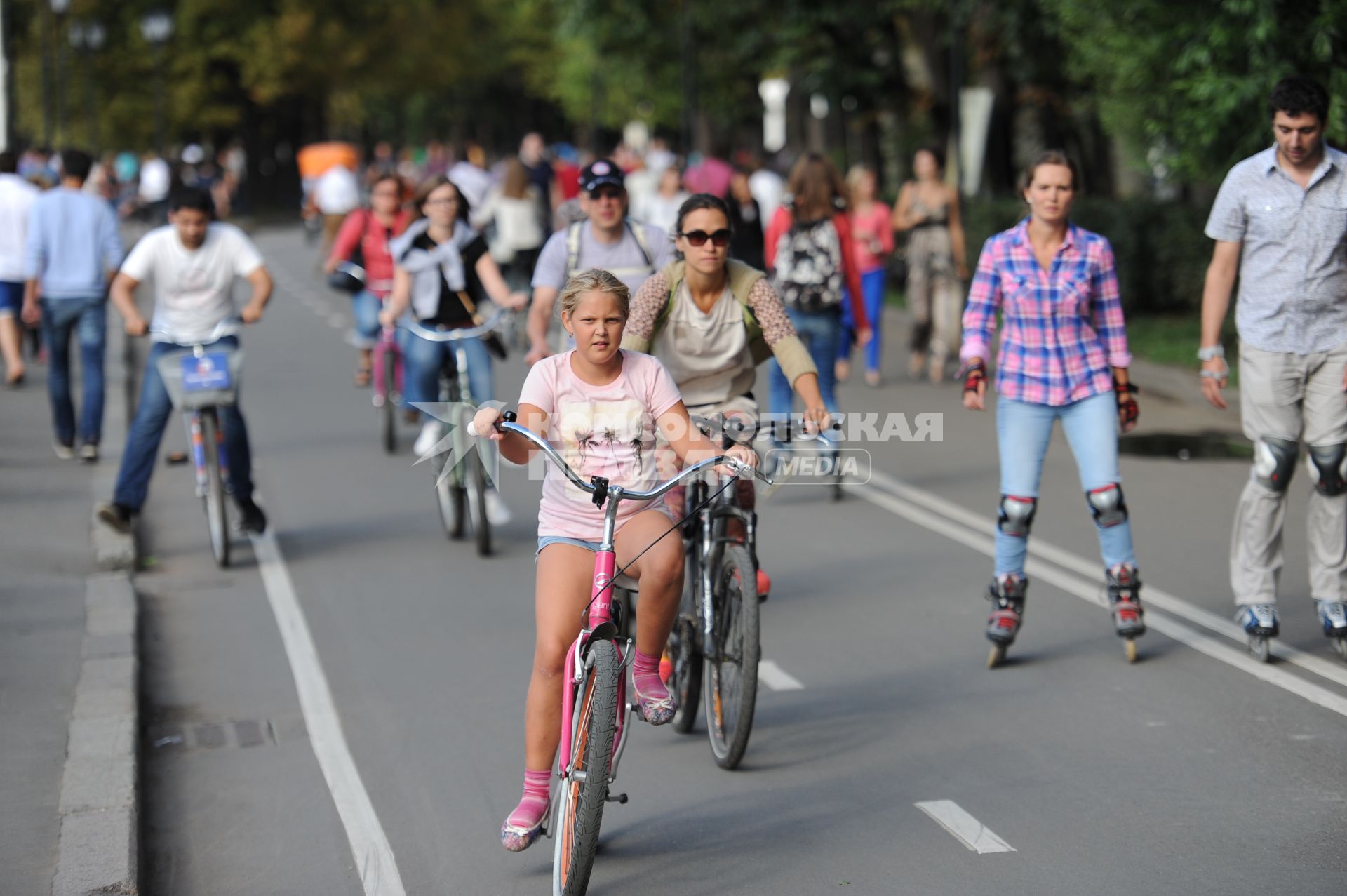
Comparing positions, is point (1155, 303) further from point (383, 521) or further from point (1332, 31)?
point (383, 521)

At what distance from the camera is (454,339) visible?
390 inches

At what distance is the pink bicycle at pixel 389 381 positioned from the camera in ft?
41.5

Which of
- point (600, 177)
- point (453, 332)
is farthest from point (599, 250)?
point (453, 332)

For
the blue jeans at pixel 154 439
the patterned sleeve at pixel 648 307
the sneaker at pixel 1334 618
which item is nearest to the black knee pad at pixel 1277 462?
the sneaker at pixel 1334 618

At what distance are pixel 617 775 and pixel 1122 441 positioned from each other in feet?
25.2

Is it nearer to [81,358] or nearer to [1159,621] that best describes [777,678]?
[1159,621]

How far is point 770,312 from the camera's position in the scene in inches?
251

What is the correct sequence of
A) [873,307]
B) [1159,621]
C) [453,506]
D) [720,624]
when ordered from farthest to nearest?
[873,307], [453,506], [1159,621], [720,624]

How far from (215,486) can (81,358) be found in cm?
340

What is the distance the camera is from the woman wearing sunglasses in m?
6.28

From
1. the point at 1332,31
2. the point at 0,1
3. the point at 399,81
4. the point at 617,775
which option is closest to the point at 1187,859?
the point at 617,775

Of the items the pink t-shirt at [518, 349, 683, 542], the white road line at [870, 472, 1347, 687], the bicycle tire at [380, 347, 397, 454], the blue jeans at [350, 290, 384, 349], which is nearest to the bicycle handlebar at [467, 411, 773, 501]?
the pink t-shirt at [518, 349, 683, 542]

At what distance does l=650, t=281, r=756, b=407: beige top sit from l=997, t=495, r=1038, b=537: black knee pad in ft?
4.16

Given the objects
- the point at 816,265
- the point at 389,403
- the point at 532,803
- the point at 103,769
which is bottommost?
the point at 103,769
